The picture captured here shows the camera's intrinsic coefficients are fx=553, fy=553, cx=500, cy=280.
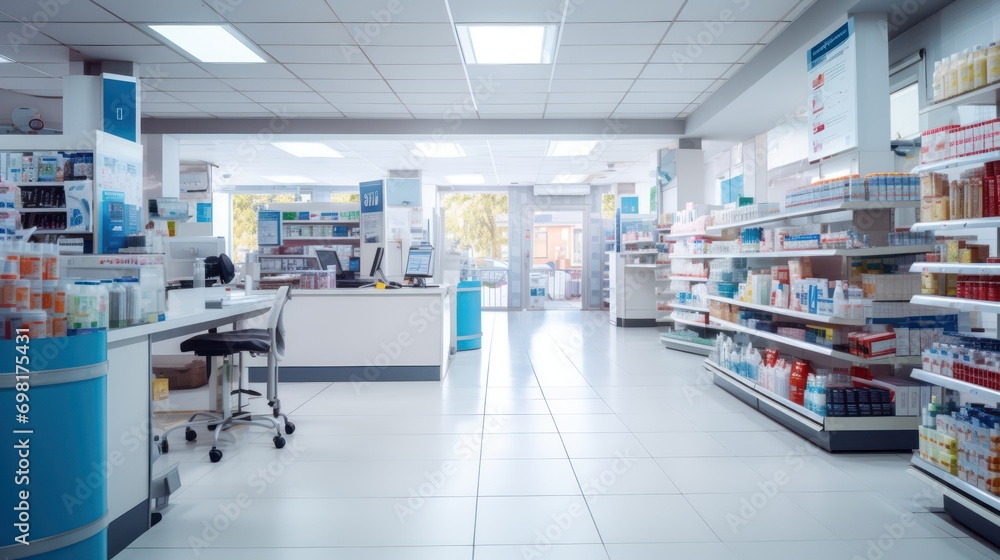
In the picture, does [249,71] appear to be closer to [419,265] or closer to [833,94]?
[419,265]

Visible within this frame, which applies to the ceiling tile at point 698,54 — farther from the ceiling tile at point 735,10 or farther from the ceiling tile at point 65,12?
the ceiling tile at point 65,12

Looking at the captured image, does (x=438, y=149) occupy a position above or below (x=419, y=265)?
above

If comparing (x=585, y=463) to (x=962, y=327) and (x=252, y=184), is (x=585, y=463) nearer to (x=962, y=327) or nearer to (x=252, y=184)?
(x=962, y=327)

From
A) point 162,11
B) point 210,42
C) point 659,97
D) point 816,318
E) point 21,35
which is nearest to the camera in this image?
point 816,318

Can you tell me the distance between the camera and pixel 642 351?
752 cm

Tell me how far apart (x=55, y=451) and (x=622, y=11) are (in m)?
4.95

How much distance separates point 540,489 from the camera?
290 centimetres

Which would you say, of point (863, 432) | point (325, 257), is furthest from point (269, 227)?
point (863, 432)

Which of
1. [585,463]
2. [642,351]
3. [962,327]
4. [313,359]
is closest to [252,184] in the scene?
[313,359]

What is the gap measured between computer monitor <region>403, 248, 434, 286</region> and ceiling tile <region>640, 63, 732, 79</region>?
329 cm

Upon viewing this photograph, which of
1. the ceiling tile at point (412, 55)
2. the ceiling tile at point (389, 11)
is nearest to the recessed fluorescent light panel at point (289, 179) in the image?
Result: the ceiling tile at point (412, 55)

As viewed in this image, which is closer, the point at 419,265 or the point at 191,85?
the point at 419,265

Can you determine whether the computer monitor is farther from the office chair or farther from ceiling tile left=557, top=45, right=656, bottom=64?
ceiling tile left=557, top=45, right=656, bottom=64

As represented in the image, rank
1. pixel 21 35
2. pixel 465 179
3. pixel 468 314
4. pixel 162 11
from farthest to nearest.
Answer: pixel 465 179 → pixel 468 314 → pixel 21 35 → pixel 162 11
